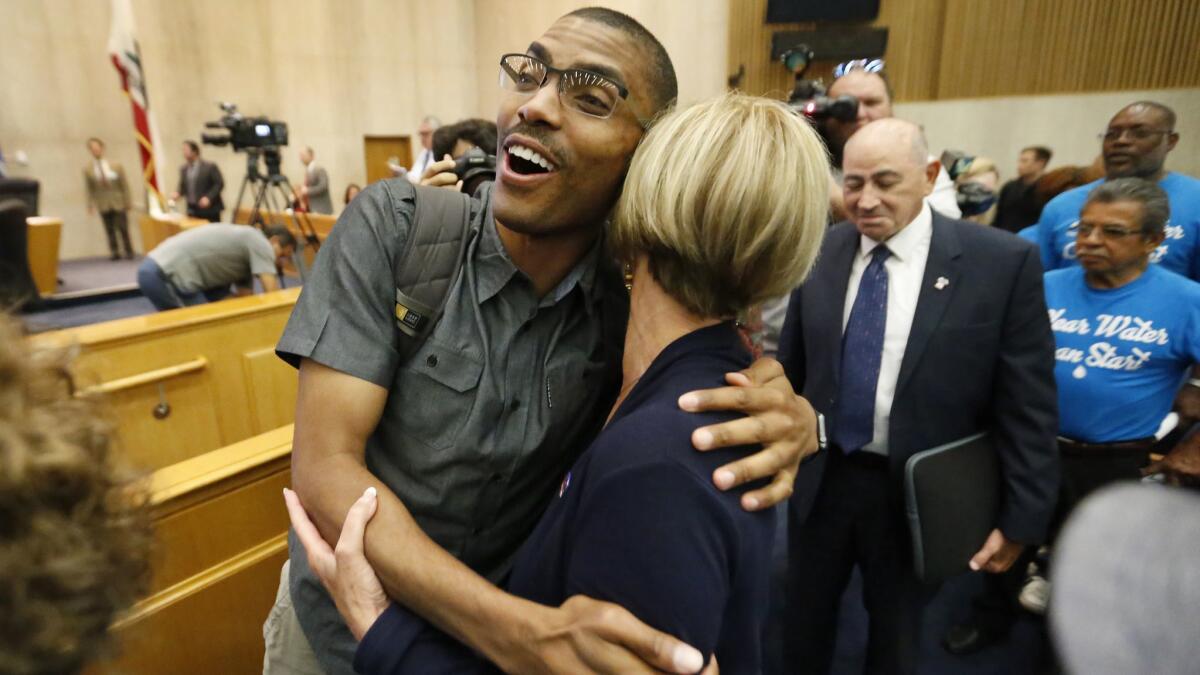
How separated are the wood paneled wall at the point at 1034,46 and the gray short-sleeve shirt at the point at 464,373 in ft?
27.3

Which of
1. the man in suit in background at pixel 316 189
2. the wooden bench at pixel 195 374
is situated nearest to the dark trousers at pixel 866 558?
the wooden bench at pixel 195 374

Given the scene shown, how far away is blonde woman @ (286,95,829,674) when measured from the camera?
0.68m

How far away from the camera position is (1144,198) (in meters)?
2.10

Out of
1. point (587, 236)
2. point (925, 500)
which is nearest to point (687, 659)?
point (587, 236)

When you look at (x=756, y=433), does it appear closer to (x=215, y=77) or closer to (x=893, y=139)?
(x=893, y=139)

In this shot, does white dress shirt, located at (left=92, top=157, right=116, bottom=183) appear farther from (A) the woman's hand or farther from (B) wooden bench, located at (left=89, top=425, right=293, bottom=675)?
(A) the woman's hand

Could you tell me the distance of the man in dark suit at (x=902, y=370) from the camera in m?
1.64

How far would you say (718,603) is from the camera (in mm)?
687

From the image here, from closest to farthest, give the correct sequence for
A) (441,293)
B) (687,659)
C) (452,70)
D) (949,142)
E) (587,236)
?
(687,659) < (441,293) < (587,236) < (949,142) < (452,70)

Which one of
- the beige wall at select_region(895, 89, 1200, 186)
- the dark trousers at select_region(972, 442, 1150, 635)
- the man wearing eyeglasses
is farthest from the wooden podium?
the beige wall at select_region(895, 89, 1200, 186)

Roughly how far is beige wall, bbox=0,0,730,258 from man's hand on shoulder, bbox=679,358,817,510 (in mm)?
9215

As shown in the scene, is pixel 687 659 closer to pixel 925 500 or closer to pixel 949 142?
pixel 925 500

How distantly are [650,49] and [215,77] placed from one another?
1092cm

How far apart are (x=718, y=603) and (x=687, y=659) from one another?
0.21 feet
